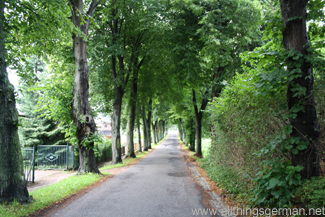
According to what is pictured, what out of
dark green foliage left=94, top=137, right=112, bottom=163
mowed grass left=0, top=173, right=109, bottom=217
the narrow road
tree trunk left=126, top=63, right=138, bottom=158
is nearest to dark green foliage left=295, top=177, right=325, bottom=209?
the narrow road

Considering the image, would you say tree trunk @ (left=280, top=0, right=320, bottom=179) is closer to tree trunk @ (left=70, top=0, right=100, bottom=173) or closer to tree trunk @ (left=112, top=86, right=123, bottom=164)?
tree trunk @ (left=70, top=0, right=100, bottom=173)

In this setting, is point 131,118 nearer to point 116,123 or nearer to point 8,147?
point 116,123

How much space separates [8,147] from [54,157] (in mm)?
9383

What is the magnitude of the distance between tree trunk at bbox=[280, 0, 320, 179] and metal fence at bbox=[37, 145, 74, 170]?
13.3m

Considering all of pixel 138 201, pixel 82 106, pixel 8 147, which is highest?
pixel 82 106

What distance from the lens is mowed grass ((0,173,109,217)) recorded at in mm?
4727

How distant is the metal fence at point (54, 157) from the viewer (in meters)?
13.7

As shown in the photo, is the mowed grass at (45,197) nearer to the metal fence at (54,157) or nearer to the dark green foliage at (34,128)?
the metal fence at (54,157)

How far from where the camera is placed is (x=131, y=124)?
19125 millimetres

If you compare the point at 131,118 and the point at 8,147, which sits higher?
the point at 131,118

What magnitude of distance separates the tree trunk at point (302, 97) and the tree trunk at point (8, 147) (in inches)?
252

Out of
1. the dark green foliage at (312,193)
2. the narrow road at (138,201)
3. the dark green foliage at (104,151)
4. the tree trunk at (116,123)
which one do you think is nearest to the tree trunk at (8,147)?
the narrow road at (138,201)

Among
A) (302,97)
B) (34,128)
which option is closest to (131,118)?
(34,128)

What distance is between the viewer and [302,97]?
3.84 metres
